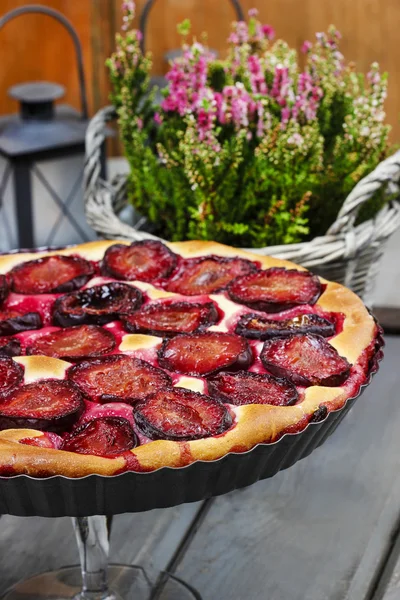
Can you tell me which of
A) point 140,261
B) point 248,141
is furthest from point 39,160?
point 140,261

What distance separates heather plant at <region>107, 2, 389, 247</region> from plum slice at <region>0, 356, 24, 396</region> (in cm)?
64

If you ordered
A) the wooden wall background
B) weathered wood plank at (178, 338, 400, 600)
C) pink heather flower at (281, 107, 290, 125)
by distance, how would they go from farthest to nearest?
the wooden wall background, pink heather flower at (281, 107, 290, 125), weathered wood plank at (178, 338, 400, 600)

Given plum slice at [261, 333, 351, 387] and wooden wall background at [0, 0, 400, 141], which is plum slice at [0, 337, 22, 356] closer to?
plum slice at [261, 333, 351, 387]

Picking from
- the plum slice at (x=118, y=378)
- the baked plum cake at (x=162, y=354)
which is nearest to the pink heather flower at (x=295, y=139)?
the baked plum cake at (x=162, y=354)

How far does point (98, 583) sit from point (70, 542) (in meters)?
0.13

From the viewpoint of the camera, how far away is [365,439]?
1.65 m

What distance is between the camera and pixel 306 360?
47.7 inches

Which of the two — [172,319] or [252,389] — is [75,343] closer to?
[172,319]

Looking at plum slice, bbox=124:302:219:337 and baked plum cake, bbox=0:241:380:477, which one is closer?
baked plum cake, bbox=0:241:380:477

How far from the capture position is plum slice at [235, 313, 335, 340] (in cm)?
129

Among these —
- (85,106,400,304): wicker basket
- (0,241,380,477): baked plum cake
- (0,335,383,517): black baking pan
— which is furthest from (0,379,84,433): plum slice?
(85,106,400,304): wicker basket

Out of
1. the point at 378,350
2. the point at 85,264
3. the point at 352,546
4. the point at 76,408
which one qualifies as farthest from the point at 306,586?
the point at 85,264

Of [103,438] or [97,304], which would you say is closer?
[103,438]

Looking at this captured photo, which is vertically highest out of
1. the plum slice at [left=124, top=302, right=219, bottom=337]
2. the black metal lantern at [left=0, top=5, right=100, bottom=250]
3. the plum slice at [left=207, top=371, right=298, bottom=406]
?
the plum slice at [left=207, top=371, right=298, bottom=406]
